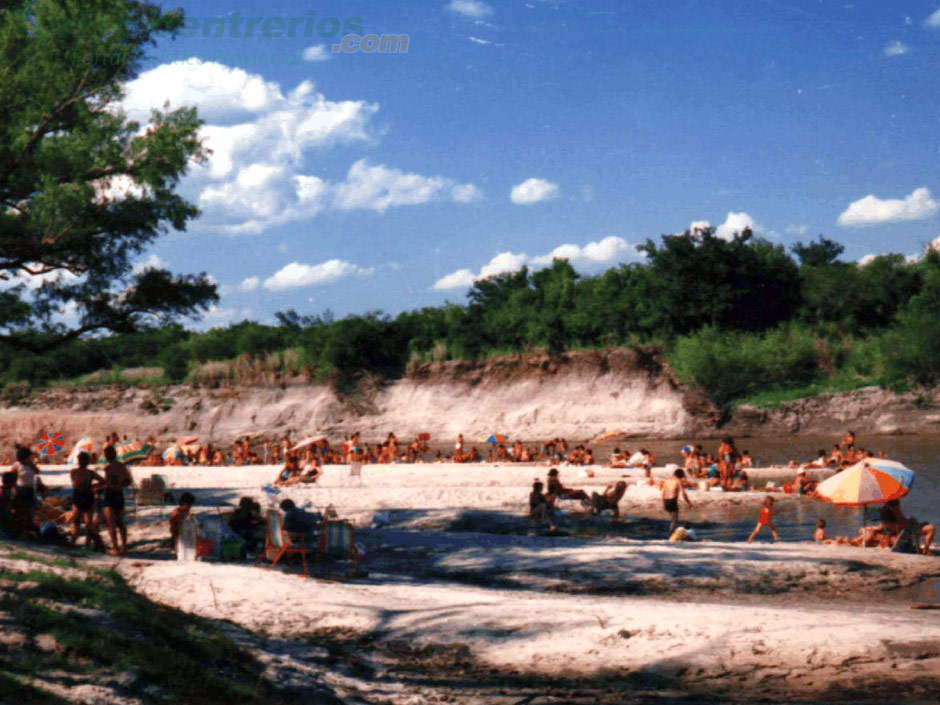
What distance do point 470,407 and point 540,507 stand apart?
3253 cm

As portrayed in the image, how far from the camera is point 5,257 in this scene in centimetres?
1670

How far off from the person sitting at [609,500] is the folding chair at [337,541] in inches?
320

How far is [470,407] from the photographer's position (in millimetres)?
51750

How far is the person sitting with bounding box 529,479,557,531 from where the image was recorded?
1922 centimetres

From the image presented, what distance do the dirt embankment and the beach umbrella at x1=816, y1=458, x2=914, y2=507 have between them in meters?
28.6

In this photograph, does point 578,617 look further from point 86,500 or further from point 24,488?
point 24,488

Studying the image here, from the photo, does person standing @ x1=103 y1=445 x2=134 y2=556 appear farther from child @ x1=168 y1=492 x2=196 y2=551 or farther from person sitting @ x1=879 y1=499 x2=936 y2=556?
person sitting @ x1=879 y1=499 x2=936 y2=556

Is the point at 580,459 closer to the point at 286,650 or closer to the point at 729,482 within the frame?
the point at 729,482

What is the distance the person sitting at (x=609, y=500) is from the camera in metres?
20.6

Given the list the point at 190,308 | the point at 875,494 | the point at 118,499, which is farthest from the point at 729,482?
the point at 118,499

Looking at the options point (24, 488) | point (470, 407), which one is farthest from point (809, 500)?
point (470, 407)

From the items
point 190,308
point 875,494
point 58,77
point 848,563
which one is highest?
point 58,77

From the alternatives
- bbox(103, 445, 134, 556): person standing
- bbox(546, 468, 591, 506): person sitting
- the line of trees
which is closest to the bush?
the line of trees

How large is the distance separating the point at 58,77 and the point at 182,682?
484 inches
